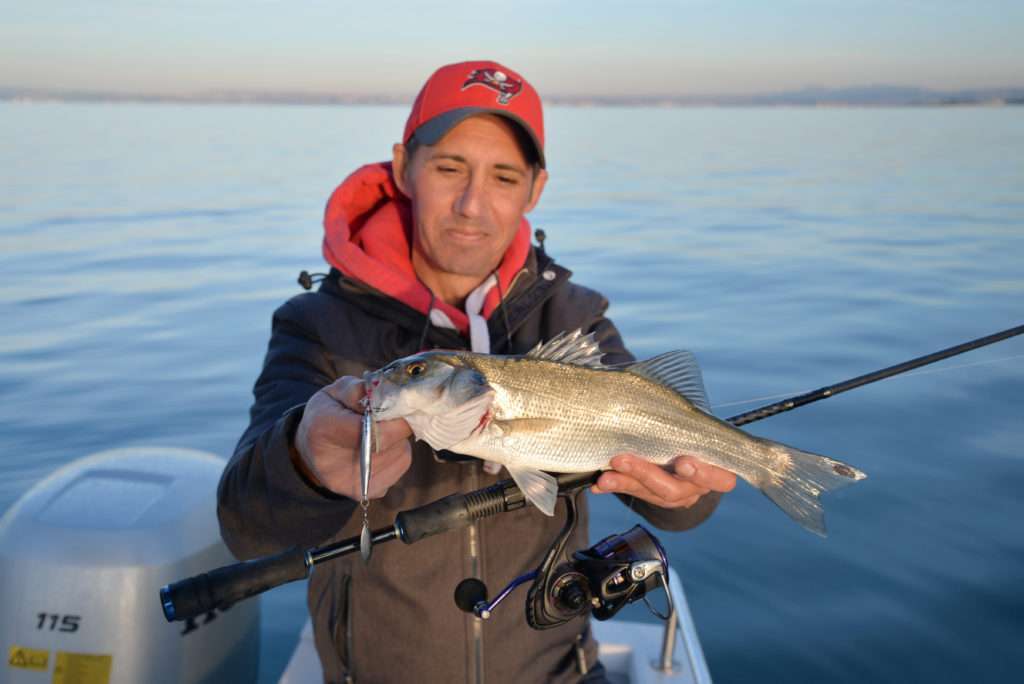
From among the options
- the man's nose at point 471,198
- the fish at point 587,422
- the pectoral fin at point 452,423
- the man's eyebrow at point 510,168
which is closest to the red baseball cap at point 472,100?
the man's eyebrow at point 510,168

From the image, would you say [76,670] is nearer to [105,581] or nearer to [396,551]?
[105,581]

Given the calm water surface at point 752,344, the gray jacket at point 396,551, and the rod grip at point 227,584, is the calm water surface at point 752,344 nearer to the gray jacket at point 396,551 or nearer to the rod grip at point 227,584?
the gray jacket at point 396,551

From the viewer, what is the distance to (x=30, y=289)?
10.7 metres

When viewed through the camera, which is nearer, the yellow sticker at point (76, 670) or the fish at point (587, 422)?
the fish at point (587, 422)

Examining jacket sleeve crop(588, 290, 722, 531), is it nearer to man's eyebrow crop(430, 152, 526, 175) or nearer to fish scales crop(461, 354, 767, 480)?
fish scales crop(461, 354, 767, 480)

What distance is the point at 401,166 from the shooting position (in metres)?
3.38

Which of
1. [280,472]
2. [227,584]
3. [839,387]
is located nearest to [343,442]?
[280,472]

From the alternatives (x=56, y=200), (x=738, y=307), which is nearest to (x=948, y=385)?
(x=738, y=307)

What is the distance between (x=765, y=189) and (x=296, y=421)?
19.3m

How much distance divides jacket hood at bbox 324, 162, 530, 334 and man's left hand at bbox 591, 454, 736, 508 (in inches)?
35.6

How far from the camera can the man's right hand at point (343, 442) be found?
2076 millimetres

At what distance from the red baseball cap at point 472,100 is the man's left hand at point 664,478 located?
136cm

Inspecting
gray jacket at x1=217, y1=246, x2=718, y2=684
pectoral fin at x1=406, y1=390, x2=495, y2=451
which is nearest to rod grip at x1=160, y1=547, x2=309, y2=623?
gray jacket at x1=217, y1=246, x2=718, y2=684

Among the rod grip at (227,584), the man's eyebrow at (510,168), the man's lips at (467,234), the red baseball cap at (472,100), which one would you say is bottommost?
the rod grip at (227,584)
